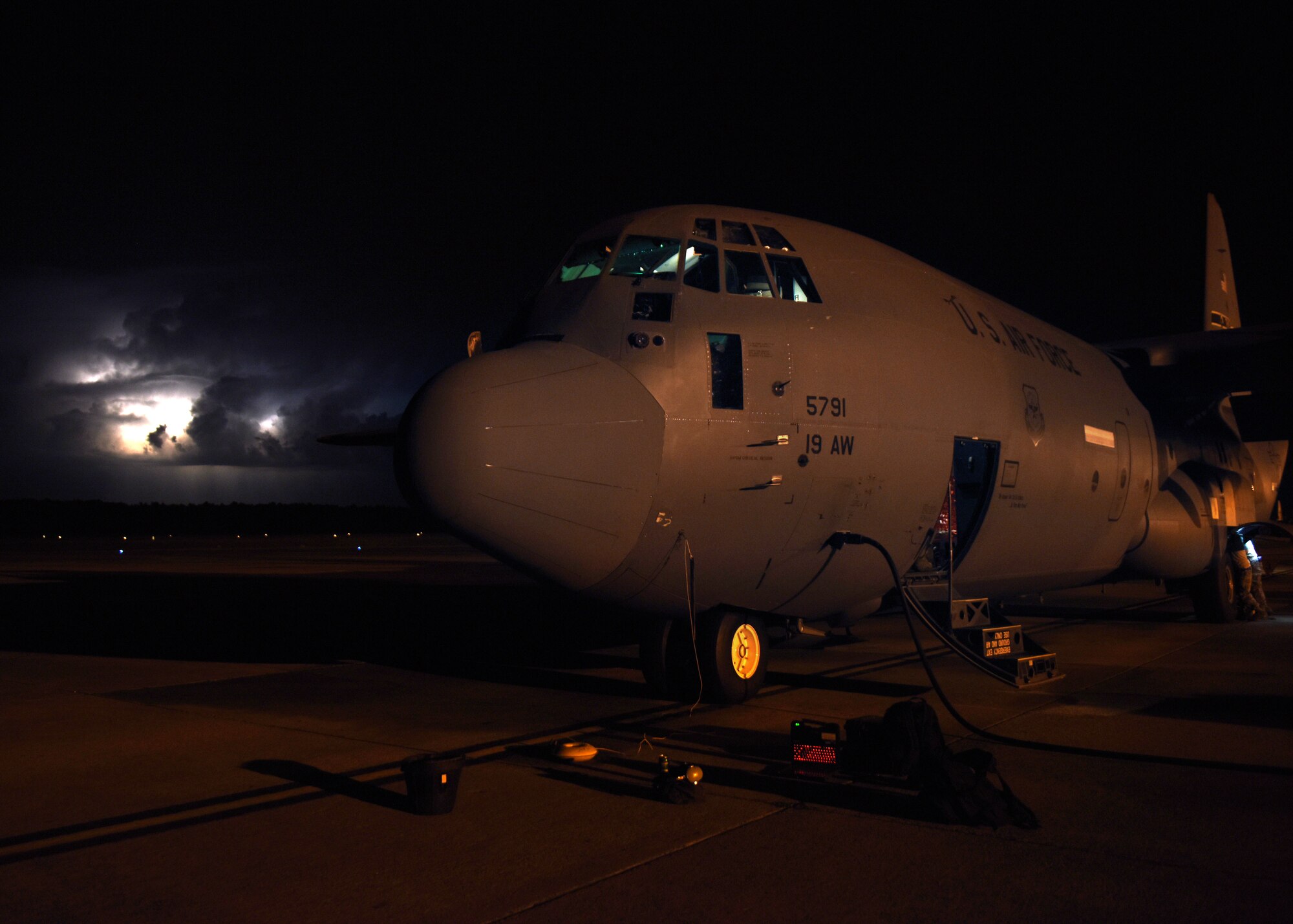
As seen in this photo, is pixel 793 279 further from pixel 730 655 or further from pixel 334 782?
pixel 334 782

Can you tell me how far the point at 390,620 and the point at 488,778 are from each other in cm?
1140

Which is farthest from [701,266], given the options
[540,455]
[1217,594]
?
[1217,594]

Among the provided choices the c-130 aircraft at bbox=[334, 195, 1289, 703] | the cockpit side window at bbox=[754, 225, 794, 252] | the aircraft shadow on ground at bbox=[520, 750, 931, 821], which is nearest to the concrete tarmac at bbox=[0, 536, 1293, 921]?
the aircraft shadow on ground at bbox=[520, 750, 931, 821]

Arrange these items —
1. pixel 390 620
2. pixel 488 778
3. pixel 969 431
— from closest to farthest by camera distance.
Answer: pixel 488 778, pixel 969 431, pixel 390 620

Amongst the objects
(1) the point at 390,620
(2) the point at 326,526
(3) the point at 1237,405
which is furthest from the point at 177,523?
(3) the point at 1237,405

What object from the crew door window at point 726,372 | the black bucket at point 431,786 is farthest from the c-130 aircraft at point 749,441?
the black bucket at point 431,786

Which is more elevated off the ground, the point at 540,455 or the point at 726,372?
the point at 726,372

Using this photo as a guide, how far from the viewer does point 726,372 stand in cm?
808

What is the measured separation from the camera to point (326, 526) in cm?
8044

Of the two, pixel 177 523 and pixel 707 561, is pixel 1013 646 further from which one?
pixel 177 523

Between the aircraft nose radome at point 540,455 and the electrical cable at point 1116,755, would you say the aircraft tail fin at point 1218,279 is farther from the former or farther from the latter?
the aircraft nose radome at point 540,455

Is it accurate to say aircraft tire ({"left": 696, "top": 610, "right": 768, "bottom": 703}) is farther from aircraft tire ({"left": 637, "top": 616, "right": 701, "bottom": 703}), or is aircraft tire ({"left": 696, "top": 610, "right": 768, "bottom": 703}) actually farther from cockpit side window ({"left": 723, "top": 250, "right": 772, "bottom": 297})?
cockpit side window ({"left": 723, "top": 250, "right": 772, "bottom": 297})

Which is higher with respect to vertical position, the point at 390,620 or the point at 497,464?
the point at 497,464

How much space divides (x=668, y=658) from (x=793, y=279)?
11.4 feet
